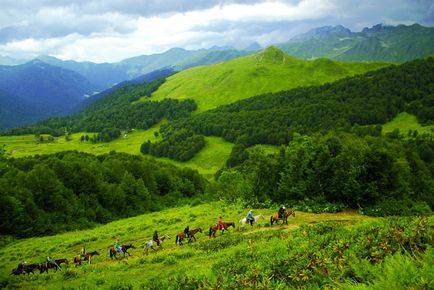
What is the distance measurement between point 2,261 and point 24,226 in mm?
25492

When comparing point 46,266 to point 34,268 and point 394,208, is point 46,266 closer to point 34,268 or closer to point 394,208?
point 34,268

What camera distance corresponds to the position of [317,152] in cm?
5019

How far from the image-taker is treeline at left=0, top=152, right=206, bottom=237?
66.4 m


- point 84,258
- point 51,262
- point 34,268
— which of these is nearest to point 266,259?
point 51,262

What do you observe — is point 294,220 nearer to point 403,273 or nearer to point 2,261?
point 403,273

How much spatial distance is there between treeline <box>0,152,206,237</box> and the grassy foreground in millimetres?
20306

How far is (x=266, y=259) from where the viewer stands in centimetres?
1756

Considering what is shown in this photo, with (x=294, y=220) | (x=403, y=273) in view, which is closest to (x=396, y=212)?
(x=294, y=220)

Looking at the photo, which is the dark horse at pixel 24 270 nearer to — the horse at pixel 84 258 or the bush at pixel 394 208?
the horse at pixel 84 258

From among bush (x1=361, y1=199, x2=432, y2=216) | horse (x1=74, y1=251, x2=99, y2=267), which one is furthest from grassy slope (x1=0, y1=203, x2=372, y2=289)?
bush (x1=361, y1=199, x2=432, y2=216)

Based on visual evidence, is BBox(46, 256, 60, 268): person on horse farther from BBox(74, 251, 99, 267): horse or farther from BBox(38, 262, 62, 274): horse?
BBox(74, 251, 99, 267): horse

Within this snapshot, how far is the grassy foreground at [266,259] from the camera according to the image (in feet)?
35.3

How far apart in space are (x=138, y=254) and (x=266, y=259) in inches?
741

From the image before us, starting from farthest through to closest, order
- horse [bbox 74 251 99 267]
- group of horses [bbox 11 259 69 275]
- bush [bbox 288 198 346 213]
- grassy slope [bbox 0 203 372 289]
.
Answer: bush [bbox 288 198 346 213]
horse [bbox 74 251 99 267]
group of horses [bbox 11 259 69 275]
grassy slope [bbox 0 203 372 289]
